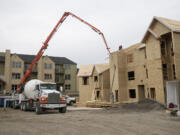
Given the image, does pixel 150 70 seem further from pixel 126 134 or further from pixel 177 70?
pixel 126 134

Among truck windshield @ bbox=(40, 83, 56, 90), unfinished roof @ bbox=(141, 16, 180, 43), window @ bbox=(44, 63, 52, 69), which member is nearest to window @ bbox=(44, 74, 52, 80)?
window @ bbox=(44, 63, 52, 69)

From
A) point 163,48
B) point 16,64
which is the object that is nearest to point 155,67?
point 163,48

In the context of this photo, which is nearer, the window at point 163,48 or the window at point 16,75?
the window at point 163,48

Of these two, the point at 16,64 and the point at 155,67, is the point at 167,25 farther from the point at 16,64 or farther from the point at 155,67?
the point at 16,64

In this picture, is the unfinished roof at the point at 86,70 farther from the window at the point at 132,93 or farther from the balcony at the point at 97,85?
the window at the point at 132,93

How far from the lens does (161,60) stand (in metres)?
22.6

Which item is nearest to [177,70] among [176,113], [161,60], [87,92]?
[161,60]

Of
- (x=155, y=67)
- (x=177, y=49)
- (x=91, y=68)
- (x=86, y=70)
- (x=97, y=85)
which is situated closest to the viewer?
(x=177, y=49)

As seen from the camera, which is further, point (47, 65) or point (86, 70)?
point (47, 65)

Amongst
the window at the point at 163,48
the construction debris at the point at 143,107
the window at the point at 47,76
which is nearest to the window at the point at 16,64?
the window at the point at 47,76

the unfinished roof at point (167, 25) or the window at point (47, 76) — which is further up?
the unfinished roof at point (167, 25)

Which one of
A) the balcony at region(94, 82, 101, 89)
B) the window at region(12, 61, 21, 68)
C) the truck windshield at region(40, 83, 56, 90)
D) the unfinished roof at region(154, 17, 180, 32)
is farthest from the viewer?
the window at region(12, 61, 21, 68)

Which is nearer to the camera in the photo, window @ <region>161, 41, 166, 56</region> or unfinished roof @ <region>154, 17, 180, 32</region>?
unfinished roof @ <region>154, 17, 180, 32</region>

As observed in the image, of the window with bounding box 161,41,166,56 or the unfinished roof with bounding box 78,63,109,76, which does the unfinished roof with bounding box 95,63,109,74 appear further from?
the window with bounding box 161,41,166,56
